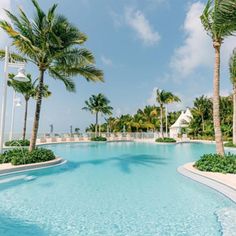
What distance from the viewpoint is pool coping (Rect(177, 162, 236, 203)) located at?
5.79 meters

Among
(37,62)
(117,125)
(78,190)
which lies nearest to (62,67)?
(37,62)

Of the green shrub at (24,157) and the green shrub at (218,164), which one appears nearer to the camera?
the green shrub at (218,164)

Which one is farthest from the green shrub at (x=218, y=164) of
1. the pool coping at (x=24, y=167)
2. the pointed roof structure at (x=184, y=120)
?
the pointed roof structure at (x=184, y=120)

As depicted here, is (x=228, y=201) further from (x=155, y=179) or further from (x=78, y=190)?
(x=78, y=190)

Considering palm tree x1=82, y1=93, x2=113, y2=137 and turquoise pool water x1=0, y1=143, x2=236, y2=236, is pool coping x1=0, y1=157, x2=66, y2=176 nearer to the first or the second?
turquoise pool water x1=0, y1=143, x2=236, y2=236

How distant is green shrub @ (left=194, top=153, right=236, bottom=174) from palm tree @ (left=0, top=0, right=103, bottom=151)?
7388 millimetres

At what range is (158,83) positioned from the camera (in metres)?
34.3

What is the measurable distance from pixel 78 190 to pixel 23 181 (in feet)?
7.98

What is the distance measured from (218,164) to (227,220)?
406 centimetres

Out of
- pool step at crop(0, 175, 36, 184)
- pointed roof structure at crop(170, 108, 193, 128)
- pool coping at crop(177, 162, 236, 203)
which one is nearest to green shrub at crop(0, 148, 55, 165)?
pool step at crop(0, 175, 36, 184)

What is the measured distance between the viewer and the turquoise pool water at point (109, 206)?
395 centimetres

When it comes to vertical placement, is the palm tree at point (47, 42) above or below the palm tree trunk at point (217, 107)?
above

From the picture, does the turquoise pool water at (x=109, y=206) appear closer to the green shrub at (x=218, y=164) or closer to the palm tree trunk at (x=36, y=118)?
the green shrub at (x=218, y=164)

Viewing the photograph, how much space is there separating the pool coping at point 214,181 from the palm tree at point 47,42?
289 inches
